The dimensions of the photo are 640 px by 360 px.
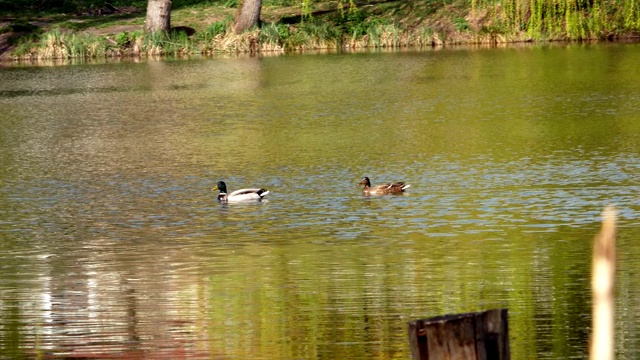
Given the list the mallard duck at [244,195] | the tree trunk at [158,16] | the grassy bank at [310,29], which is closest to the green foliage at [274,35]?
the grassy bank at [310,29]

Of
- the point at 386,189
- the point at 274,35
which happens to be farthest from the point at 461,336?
the point at 274,35

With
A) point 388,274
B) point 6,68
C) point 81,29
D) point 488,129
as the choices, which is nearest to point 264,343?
point 388,274

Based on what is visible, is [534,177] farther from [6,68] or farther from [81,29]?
[81,29]

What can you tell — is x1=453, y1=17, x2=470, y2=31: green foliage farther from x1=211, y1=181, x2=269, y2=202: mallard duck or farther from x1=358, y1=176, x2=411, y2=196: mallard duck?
x1=211, y1=181, x2=269, y2=202: mallard duck

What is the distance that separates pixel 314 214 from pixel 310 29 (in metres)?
33.2

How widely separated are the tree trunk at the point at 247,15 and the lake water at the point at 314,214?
42.2 ft

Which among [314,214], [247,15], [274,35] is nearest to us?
[314,214]

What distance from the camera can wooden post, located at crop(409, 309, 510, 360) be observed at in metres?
4.84

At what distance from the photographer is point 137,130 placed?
92.4 feet

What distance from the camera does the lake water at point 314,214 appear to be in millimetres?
10453

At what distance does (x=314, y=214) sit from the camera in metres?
16.9

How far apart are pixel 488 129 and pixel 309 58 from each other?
20409mm

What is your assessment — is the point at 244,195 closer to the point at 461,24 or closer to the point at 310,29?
the point at 461,24

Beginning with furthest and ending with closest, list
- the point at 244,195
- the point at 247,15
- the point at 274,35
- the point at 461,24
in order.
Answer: the point at 247,15 → the point at 274,35 → the point at 461,24 → the point at 244,195
